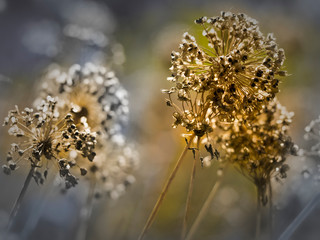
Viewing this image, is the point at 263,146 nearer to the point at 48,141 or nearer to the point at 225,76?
the point at 225,76

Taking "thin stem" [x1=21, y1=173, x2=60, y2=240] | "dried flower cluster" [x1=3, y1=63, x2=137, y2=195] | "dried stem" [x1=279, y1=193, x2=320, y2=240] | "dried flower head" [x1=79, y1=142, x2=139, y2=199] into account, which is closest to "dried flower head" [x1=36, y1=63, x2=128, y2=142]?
"dried flower cluster" [x1=3, y1=63, x2=137, y2=195]

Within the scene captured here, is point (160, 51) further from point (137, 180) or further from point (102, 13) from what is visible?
point (137, 180)

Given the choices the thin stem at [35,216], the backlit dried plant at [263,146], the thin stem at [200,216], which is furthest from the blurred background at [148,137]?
the thin stem at [200,216]

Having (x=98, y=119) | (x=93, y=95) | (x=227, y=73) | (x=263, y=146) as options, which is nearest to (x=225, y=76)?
(x=227, y=73)

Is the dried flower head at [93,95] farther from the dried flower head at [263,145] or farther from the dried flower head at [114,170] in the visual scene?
→ the dried flower head at [263,145]

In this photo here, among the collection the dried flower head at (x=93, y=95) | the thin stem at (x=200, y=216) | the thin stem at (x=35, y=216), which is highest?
the dried flower head at (x=93, y=95)

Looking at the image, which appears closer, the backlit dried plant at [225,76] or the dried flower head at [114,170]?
the backlit dried plant at [225,76]

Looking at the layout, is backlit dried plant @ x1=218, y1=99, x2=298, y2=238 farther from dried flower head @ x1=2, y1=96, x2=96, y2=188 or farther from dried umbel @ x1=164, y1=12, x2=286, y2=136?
dried flower head @ x1=2, y1=96, x2=96, y2=188
